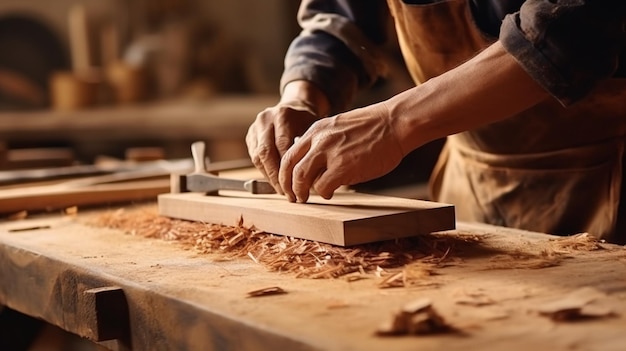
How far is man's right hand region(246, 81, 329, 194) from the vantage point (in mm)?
1992

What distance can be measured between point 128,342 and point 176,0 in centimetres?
635

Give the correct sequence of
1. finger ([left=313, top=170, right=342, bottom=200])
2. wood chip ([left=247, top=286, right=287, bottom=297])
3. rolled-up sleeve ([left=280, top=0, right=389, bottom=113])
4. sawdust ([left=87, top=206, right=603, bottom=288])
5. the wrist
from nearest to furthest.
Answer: wood chip ([left=247, top=286, right=287, bottom=297]) < sawdust ([left=87, top=206, right=603, bottom=288]) < finger ([left=313, top=170, right=342, bottom=200]) < the wrist < rolled-up sleeve ([left=280, top=0, right=389, bottom=113])

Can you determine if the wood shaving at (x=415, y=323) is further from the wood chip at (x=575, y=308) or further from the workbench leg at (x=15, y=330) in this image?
the workbench leg at (x=15, y=330)

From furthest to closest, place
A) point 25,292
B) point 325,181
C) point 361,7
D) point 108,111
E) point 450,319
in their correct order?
point 108,111 → point 361,7 → point 25,292 → point 325,181 → point 450,319

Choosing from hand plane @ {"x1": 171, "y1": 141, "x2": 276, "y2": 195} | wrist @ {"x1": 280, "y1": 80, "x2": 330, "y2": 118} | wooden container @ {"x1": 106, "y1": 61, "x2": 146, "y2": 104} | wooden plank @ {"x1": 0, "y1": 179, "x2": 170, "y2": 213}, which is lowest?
wooden plank @ {"x1": 0, "y1": 179, "x2": 170, "y2": 213}

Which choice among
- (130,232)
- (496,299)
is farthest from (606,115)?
(130,232)

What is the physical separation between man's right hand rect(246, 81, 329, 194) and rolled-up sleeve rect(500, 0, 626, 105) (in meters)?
0.57

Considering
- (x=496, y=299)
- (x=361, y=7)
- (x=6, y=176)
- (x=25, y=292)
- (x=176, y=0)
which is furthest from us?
(x=176, y=0)

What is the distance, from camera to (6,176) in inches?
116

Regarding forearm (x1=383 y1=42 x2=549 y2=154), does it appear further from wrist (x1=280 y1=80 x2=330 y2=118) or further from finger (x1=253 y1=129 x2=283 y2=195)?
wrist (x1=280 y1=80 x2=330 y2=118)

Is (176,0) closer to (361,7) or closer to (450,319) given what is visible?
(361,7)

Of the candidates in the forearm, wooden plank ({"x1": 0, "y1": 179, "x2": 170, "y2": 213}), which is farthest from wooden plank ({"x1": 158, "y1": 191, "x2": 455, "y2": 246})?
wooden plank ({"x1": 0, "y1": 179, "x2": 170, "y2": 213})

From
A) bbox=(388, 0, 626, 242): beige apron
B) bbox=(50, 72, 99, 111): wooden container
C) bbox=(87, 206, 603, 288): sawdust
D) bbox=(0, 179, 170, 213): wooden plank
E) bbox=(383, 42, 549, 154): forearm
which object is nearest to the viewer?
bbox=(87, 206, 603, 288): sawdust

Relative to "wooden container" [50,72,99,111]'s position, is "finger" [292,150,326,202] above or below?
below
